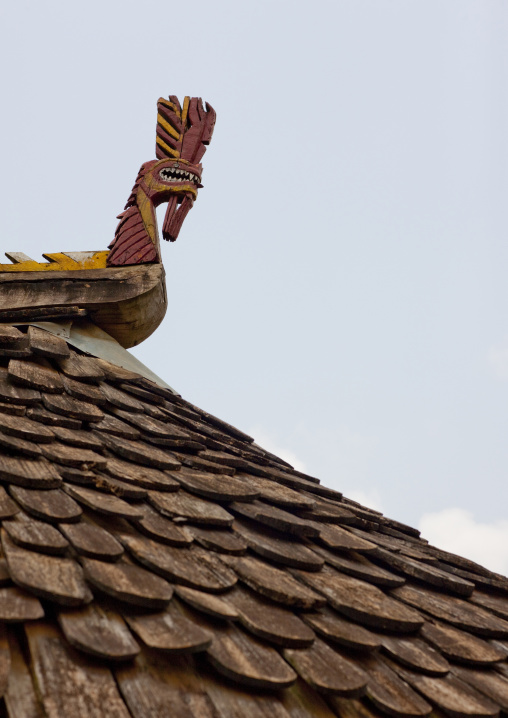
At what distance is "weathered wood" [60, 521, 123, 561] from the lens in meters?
1.43

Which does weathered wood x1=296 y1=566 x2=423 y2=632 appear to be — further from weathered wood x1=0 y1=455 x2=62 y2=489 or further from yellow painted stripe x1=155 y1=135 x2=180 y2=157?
yellow painted stripe x1=155 y1=135 x2=180 y2=157

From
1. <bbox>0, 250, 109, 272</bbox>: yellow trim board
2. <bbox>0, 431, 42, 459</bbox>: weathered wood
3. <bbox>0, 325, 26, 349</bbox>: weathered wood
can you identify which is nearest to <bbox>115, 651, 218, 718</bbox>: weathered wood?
<bbox>0, 431, 42, 459</bbox>: weathered wood

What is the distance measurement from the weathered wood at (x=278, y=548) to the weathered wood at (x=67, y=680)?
0.65 meters

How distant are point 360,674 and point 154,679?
42 centimetres

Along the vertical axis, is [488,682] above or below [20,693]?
above

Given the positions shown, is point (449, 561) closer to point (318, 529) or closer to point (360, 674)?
point (318, 529)

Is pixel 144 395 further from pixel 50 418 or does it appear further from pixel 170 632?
pixel 170 632

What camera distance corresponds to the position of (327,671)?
1.39 metres

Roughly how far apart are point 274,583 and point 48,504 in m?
0.52

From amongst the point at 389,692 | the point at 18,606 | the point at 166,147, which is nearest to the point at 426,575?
the point at 389,692

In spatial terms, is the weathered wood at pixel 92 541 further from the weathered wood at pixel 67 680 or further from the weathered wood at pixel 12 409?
the weathered wood at pixel 12 409

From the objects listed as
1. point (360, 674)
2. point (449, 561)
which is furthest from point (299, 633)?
point (449, 561)

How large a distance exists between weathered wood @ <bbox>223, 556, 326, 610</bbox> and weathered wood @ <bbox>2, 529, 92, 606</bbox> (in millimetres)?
400

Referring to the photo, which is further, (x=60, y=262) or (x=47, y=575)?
(x=60, y=262)
